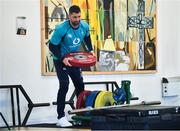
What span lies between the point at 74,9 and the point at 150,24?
80.9 inches

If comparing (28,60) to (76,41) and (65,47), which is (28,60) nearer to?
(65,47)

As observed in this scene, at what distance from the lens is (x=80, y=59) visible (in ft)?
15.5

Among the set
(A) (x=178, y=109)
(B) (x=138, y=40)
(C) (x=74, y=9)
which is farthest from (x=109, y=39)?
(A) (x=178, y=109)

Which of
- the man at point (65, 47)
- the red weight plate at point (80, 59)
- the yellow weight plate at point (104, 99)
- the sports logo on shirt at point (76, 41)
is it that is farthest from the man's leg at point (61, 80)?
the yellow weight plate at point (104, 99)

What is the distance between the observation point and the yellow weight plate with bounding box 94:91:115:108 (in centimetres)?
455

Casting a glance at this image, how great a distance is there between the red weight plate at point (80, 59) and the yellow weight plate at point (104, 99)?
46cm

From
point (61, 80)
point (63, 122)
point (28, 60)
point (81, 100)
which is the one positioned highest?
point (28, 60)

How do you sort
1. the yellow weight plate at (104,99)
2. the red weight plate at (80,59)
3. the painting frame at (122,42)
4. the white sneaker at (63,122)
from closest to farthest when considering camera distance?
the yellow weight plate at (104,99)
the red weight plate at (80,59)
the white sneaker at (63,122)
the painting frame at (122,42)

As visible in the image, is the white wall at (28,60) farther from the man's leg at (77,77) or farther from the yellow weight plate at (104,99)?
the yellow weight plate at (104,99)

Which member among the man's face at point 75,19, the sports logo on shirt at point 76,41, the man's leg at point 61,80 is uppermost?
the man's face at point 75,19

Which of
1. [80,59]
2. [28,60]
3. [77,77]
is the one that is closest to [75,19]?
[80,59]

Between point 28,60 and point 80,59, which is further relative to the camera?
point 28,60

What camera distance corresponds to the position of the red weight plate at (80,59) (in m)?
4.69

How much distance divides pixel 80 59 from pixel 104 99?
599mm
